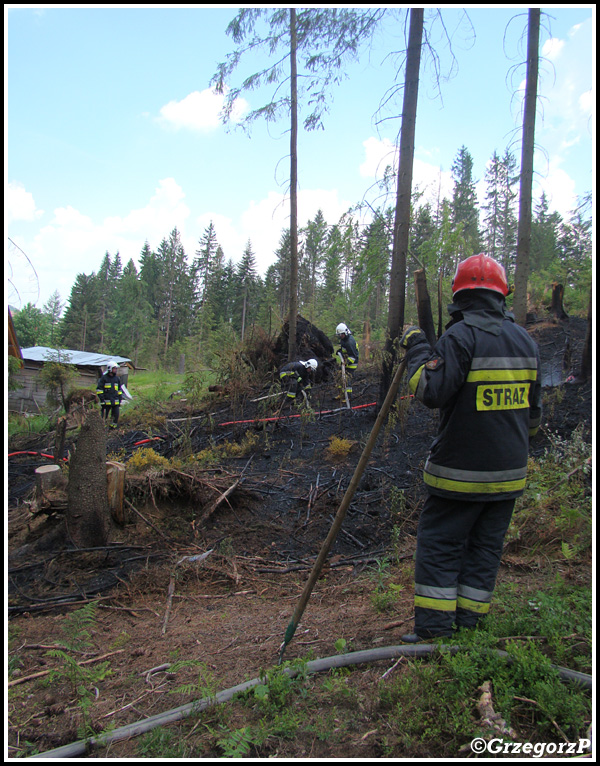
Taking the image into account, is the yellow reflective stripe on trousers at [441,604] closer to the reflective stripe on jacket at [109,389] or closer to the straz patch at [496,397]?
the straz patch at [496,397]

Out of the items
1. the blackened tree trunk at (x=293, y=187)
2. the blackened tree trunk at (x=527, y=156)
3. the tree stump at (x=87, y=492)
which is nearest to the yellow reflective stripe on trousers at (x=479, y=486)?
the tree stump at (x=87, y=492)

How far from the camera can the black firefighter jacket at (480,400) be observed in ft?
7.89

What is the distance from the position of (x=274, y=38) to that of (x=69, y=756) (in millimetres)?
15460

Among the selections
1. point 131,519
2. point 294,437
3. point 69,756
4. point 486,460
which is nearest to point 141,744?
point 69,756

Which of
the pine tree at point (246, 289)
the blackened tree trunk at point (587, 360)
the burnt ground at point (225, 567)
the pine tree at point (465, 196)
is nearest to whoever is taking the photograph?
the burnt ground at point (225, 567)

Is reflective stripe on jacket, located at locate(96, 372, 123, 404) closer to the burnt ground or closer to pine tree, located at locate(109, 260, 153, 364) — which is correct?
the burnt ground

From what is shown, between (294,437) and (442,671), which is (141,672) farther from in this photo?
(294,437)

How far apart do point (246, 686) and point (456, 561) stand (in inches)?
51.6

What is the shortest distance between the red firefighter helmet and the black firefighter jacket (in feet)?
0.58

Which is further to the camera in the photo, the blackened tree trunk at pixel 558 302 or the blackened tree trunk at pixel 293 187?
the blackened tree trunk at pixel 293 187

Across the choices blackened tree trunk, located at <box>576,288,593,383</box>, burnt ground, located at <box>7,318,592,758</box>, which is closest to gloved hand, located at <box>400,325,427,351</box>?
burnt ground, located at <box>7,318,592,758</box>

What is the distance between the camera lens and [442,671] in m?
2.13

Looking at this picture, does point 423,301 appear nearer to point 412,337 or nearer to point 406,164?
point 412,337

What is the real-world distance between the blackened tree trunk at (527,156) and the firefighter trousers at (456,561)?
7.95 meters
